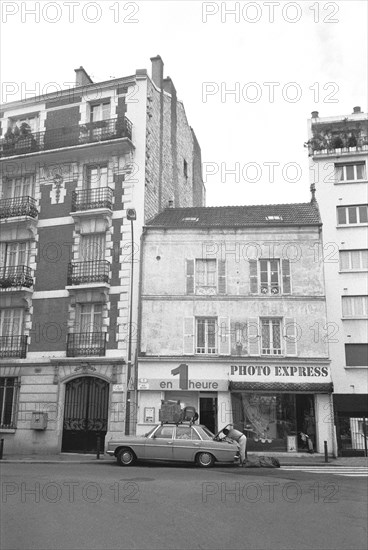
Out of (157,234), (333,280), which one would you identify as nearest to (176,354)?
(157,234)

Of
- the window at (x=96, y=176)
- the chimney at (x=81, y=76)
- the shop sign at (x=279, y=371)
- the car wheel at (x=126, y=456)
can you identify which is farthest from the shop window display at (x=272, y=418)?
the chimney at (x=81, y=76)

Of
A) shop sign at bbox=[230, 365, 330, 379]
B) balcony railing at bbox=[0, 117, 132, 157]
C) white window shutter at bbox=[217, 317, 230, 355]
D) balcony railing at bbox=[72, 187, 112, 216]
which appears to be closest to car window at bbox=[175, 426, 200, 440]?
shop sign at bbox=[230, 365, 330, 379]

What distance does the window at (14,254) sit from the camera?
25.8 metres

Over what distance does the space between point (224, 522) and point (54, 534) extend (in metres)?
2.55

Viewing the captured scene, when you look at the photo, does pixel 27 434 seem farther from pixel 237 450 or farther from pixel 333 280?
pixel 333 280

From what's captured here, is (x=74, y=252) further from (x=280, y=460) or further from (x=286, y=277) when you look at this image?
(x=280, y=460)

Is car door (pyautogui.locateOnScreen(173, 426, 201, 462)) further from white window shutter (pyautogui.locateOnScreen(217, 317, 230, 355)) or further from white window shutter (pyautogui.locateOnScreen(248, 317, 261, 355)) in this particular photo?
white window shutter (pyautogui.locateOnScreen(248, 317, 261, 355))

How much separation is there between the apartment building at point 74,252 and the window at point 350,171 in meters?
9.16

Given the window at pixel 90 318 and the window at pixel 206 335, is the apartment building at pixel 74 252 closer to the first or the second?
the window at pixel 90 318

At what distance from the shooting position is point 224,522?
8250 millimetres

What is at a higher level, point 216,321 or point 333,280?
point 333,280

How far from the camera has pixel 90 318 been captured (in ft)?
79.7

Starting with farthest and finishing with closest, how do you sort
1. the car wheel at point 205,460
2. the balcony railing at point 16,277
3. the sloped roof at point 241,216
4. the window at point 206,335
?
the balcony railing at point 16,277
the sloped roof at point 241,216
the window at point 206,335
the car wheel at point 205,460

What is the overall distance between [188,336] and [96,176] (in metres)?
9.09
